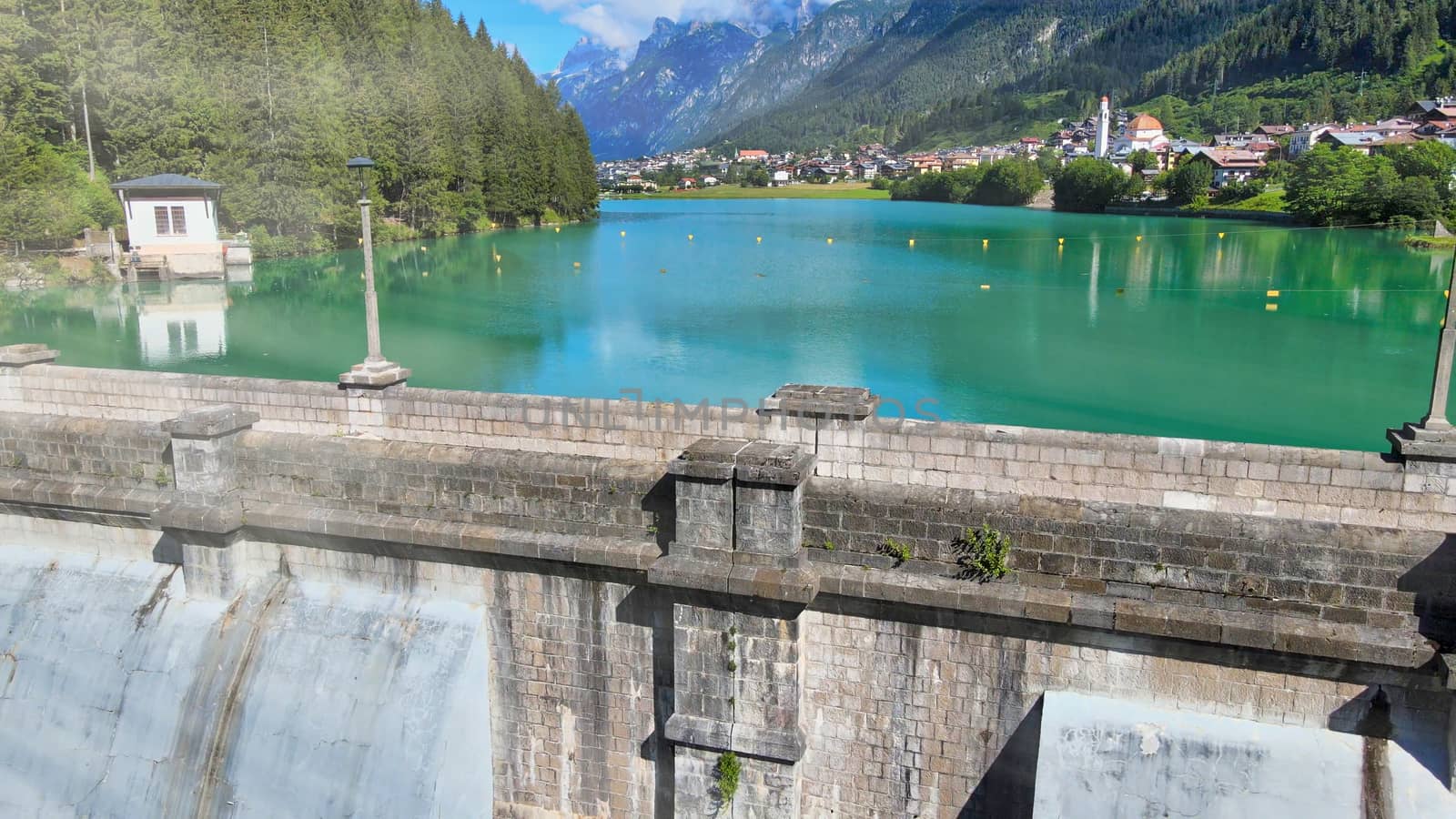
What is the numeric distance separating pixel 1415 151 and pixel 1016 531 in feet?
233

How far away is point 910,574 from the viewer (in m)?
6.76

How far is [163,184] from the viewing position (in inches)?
1339

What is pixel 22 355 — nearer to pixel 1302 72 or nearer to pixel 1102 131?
pixel 1102 131

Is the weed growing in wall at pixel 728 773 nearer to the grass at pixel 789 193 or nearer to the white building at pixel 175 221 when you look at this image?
the white building at pixel 175 221

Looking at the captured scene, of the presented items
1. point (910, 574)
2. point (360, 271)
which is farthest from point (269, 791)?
point (360, 271)

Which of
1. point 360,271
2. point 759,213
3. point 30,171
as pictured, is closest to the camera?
point 30,171

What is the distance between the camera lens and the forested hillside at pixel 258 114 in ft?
116

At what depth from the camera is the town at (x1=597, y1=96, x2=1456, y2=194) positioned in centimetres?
8531

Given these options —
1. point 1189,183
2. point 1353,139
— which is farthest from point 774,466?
point 1353,139

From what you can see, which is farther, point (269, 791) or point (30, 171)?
point (30, 171)

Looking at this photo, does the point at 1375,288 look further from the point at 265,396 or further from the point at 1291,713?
the point at 265,396

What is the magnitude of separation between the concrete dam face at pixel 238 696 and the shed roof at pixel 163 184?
29.8 metres

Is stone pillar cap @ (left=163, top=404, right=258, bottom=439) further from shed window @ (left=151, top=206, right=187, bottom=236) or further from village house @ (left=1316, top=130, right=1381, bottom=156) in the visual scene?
village house @ (left=1316, top=130, right=1381, bottom=156)

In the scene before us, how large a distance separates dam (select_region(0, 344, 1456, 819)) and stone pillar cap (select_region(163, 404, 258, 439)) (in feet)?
0.16
